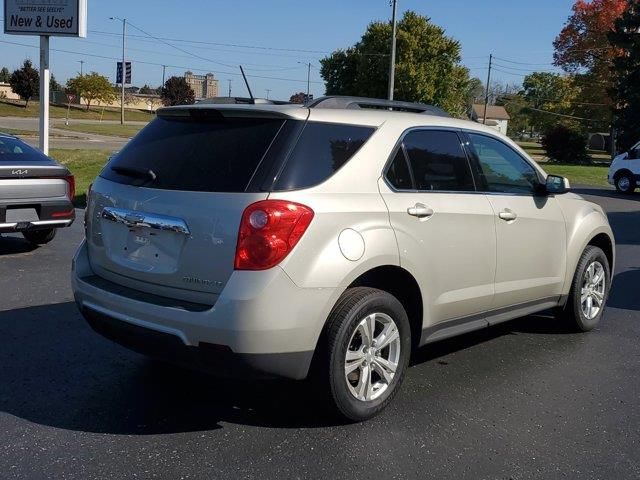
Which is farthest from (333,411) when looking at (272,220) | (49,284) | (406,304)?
(49,284)

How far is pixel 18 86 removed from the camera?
72562 mm

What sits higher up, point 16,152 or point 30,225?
point 16,152

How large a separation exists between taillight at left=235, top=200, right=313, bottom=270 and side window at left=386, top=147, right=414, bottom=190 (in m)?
0.87

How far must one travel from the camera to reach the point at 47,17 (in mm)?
14414

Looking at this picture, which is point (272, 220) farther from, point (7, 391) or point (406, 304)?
point (7, 391)

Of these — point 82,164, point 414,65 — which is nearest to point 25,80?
point 414,65

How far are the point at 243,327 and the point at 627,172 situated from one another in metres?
21.9

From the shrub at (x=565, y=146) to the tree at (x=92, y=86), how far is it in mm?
52321

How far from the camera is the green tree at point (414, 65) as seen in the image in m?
54.1

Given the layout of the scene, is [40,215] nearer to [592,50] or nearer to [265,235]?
[265,235]

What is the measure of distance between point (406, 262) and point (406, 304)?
1.24ft

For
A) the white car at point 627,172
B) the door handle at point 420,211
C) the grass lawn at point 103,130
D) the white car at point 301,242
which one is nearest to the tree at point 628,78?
the white car at point 627,172

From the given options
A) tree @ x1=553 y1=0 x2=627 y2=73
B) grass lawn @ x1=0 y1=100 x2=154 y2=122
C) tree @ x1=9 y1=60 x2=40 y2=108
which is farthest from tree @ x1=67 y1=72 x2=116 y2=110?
tree @ x1=553 y1=0 x2=627 y2=73

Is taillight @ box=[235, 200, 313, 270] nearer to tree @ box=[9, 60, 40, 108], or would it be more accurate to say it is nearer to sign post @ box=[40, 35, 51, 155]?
sign post @ box=[40, 35, 51, 155]
